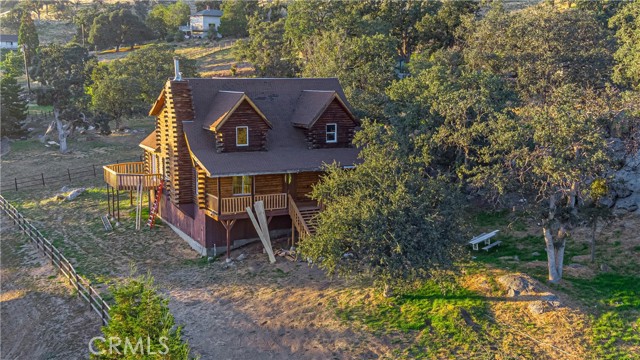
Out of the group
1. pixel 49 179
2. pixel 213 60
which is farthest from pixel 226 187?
pixel 213 60

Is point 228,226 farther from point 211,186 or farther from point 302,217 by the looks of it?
point 302,217

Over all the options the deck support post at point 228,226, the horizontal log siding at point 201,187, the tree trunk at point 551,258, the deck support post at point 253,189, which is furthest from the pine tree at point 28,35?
the tree trunk at point 551,258

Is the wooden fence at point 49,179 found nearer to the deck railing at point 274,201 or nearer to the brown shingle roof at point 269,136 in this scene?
the brown shingle roof at point 269,136

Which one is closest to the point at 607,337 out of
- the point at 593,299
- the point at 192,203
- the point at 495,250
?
the point at 593,299

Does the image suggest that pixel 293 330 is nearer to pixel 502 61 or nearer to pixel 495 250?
pixel 495 250

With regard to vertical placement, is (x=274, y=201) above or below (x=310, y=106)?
below

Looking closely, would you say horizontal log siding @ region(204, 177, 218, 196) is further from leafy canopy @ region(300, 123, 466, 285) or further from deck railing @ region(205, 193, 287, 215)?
leafy canopy @ region(300, 123, 466, 285)
